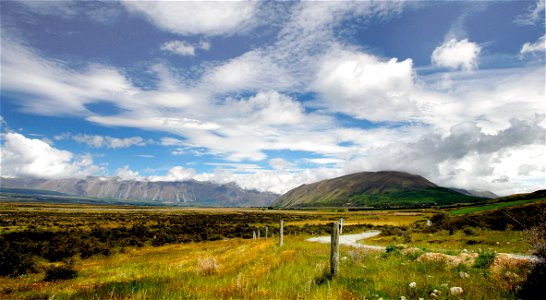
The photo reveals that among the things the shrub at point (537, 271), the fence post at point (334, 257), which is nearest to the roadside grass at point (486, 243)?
the shrub at point (537, 271)

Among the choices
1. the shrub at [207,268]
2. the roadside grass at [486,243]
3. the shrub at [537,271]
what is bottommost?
the roadside grass at [486,243]

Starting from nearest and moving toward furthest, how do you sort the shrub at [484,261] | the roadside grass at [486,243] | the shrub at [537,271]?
the shrub at [537,271] < the shrub at [484,261] < the roadside grass at [486,243]

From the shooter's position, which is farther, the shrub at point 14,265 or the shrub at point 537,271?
the shrub at point 14,265

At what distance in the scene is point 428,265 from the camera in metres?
13.0

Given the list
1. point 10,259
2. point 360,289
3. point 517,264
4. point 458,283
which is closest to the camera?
point 360,289

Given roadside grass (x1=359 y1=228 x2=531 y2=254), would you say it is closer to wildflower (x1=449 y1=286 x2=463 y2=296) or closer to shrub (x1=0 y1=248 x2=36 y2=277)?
wildflower (x1=449 y1=286 x2=463 y2=296)

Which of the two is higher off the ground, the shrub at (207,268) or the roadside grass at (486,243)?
the shrub at (207,268)

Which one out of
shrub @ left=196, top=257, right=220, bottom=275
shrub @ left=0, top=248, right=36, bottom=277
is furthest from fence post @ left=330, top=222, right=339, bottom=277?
shrub @ left=0, top=248, right=36, bottom=277

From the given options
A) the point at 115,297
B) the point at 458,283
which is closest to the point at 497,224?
the point at 458,283

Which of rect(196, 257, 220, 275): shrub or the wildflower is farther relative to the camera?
rect(196, 257, 220, 275): shrub

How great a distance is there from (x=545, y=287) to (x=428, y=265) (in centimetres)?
524

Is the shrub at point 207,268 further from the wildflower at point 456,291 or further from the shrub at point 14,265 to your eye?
the shrub at point 14,265

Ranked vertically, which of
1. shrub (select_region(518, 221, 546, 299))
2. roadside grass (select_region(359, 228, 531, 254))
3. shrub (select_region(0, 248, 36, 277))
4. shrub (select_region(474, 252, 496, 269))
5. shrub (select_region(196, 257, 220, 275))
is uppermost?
shrub (select_region(518, 221, 546, 299))

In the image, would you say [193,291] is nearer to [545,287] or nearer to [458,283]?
[458,283]
